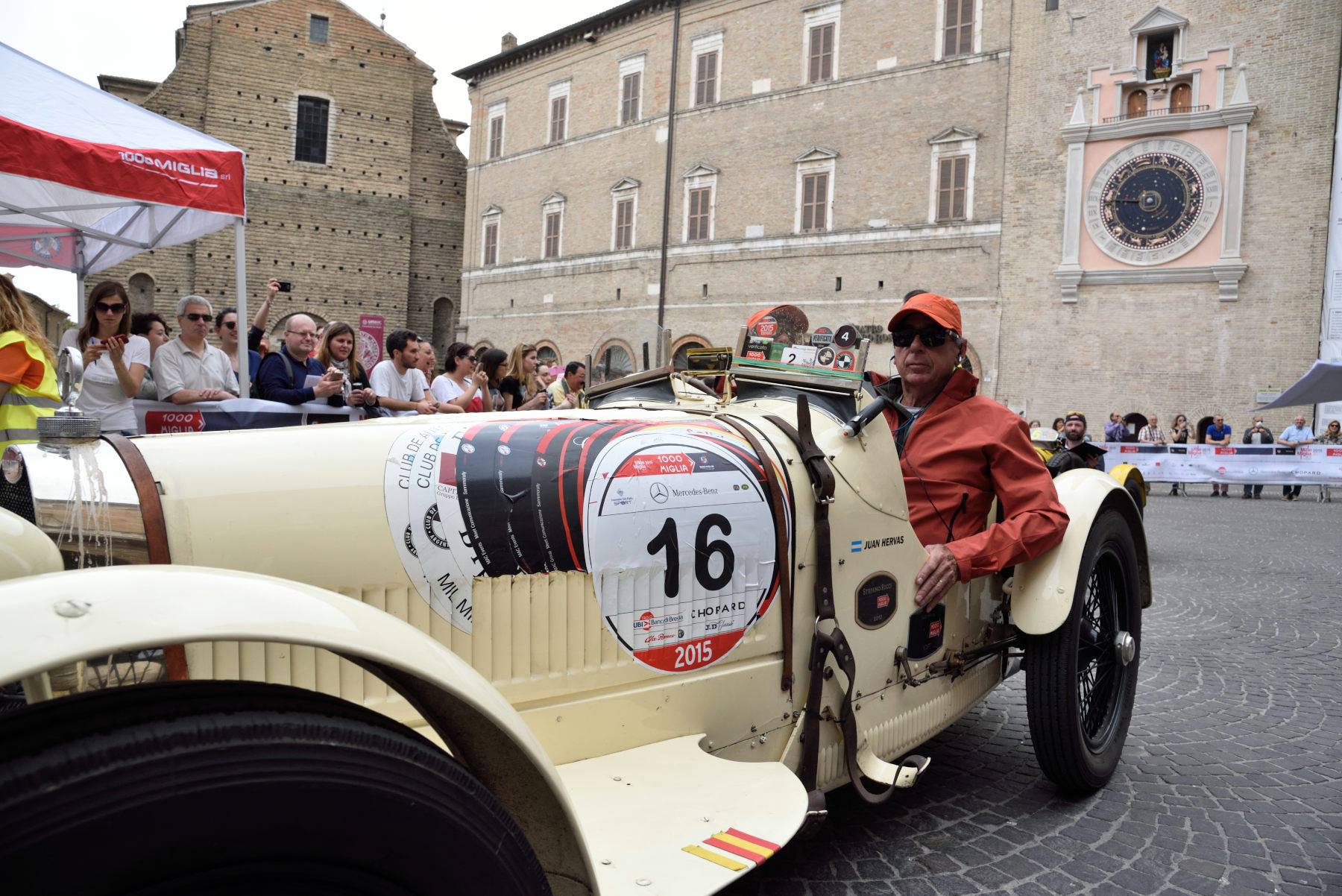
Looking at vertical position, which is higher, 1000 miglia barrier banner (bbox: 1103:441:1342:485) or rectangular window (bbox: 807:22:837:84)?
rectangular window (bbox: 807:22:837:84)

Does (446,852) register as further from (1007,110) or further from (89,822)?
(1007,110)

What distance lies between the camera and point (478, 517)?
185 cm

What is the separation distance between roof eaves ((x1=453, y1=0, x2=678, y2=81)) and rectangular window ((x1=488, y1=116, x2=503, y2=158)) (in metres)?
1.92

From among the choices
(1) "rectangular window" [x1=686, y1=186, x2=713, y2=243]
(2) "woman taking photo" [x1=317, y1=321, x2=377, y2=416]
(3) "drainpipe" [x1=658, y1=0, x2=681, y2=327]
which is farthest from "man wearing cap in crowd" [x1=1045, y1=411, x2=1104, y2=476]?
(3) "drainpipe" [x1=658, y1=0, x2=681, y2=327]

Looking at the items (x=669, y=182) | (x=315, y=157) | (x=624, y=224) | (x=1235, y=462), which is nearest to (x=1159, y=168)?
(x=1235, y=462)

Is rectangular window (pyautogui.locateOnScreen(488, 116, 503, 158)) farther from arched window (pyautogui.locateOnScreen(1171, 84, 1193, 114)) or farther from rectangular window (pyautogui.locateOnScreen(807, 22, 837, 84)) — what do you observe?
arched window (pyautogui.locateOnScreen(1171, 84, 1193, 114))

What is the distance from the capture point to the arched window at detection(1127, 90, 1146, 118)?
20.8 meters

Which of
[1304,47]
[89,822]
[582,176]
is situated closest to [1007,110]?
[1304,47]

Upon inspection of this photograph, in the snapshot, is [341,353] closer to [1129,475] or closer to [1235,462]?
[1129,475]

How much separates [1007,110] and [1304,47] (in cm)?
609

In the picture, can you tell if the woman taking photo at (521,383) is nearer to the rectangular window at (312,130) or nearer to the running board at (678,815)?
the running board at (678,815)

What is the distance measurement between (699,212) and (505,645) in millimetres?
26608

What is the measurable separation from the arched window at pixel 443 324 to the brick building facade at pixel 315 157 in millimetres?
369

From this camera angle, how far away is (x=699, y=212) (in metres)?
27.3
